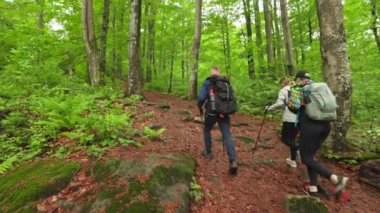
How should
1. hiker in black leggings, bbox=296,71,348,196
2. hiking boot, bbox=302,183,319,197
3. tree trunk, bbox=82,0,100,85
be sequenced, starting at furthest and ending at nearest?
tree trunk, bbox=82,0,100,85
hiking boot, bbox=302,183,319,197
hiker in black leggings, bbox=296,71,348,196

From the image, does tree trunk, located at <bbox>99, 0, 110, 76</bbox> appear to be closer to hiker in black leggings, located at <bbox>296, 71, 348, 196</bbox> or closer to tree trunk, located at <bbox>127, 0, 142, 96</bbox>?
tree trunk, located at <bbox>127, 0, 142, 96</bbox>

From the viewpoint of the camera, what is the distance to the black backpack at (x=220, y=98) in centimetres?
548

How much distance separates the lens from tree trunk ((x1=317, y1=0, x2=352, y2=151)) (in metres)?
6.41

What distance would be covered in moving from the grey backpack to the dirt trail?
1.45m

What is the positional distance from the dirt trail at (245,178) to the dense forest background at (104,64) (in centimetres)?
98

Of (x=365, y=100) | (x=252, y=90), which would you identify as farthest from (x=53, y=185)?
(x=252, y=90)

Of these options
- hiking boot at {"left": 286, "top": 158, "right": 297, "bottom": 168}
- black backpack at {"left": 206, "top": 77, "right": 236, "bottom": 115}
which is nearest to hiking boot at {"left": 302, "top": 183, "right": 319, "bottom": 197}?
hiking boot at {"left": 286, "top": 158, "right": 297, "bottom": 168}

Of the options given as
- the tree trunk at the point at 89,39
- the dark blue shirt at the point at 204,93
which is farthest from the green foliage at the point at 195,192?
the tree trunk at the point at 89,39

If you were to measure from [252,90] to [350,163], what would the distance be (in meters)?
7.24

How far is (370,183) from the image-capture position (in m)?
5.59

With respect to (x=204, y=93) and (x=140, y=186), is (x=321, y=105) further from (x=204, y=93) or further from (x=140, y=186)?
(x=140, y=186)

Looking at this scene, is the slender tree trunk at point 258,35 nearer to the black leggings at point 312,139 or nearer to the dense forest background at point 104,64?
the dense forest background at point 104,64

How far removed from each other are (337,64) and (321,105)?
2.47m

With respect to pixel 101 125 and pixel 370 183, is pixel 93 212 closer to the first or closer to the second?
pixel 101 125
